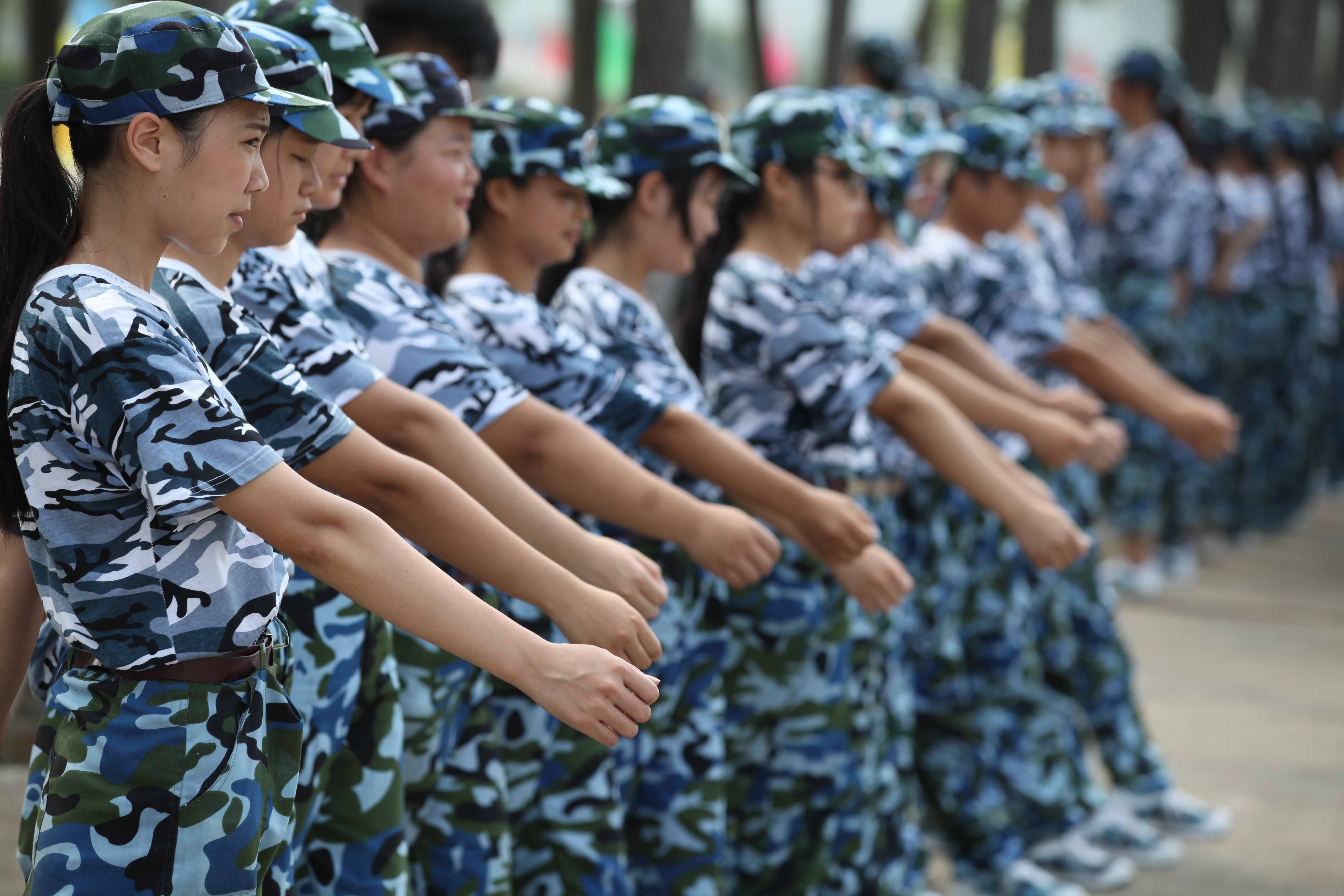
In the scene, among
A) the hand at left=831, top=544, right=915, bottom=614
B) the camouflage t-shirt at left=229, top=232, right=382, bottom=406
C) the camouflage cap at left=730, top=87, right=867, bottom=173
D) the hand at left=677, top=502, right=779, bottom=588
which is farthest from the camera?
the camouflage cap at left=730, top=87, right=867, bottom=173

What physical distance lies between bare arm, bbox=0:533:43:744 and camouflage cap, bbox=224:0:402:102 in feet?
3.18

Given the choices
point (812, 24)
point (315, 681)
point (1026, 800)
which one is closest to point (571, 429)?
point (315, 681)

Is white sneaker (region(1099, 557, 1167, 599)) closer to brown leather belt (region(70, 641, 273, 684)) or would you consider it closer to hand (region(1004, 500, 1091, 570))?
hand (region(1004, 500, 1091, 570))

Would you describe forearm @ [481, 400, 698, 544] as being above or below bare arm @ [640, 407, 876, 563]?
above

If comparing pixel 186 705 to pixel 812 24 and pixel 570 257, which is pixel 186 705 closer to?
pixel 570 257

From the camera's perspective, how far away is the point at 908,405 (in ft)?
12.1

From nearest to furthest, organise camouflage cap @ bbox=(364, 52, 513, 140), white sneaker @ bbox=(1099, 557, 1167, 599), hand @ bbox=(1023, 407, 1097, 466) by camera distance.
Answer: camouflage cap @ bbox=(364, 52, 513, 140) → hand @ bbox=(1023, 407, 1097, 466) → white sneaker @ bbox=(1099, 557, 1167, 599)

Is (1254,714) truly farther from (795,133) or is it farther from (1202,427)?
(795,133)

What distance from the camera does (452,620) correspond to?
6.47 ft

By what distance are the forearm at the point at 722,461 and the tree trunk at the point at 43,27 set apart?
5.89m

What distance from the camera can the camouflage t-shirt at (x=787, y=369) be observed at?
143 inches

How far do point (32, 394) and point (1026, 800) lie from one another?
359 cm

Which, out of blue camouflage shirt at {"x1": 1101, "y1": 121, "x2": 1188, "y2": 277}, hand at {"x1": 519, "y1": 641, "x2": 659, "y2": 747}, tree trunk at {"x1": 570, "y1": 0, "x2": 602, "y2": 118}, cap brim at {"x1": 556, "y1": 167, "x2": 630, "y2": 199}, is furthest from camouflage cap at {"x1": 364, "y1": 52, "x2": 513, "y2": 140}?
blue camouflage shirt at {"x1": 1101, "y1": 121, "x2": 1188, "y2": 277}

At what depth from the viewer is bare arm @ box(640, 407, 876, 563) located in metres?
3.17
